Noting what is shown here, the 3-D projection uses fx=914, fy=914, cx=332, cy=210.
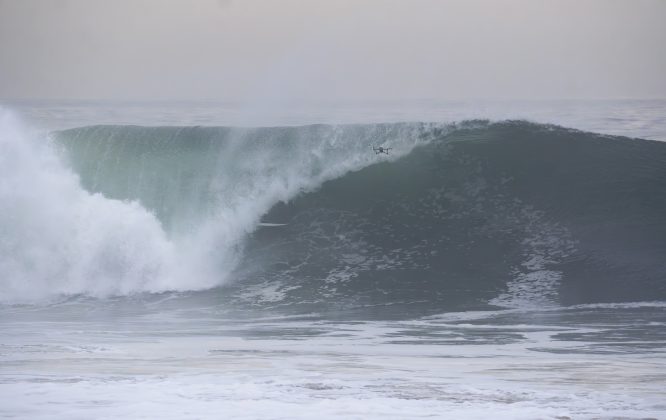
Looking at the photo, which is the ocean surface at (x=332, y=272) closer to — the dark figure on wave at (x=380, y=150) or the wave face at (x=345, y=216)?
the wave face at (x=345, y=216)

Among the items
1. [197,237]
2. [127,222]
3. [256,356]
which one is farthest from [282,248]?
[256,356]

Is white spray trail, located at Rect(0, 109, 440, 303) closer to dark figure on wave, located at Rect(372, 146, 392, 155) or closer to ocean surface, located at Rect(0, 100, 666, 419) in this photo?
ocean surface, located at Rect(0, 100, 666, 419)

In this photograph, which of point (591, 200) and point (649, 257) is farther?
point (591, 200)

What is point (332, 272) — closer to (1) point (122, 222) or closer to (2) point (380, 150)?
(1) point (122, 222)

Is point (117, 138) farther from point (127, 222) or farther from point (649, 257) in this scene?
point (649, 257)

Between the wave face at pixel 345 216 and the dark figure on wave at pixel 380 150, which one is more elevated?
the dark figure on wave at pixel 380 150

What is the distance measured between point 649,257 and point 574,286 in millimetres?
1584

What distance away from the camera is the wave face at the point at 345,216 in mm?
13961

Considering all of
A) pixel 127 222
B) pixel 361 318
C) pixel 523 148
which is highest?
pixel 523 148

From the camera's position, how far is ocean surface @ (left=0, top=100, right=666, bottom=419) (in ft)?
25.2

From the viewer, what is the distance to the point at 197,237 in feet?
54.1

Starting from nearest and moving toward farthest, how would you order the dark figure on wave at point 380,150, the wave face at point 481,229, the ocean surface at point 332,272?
the ocean surface at point 332,272
the wave face at point 481,229
the dark figure on wave at point 380,150

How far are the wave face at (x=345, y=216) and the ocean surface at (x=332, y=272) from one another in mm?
49

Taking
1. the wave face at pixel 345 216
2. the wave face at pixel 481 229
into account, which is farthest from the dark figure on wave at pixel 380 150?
the wave face at pixel 481 229
